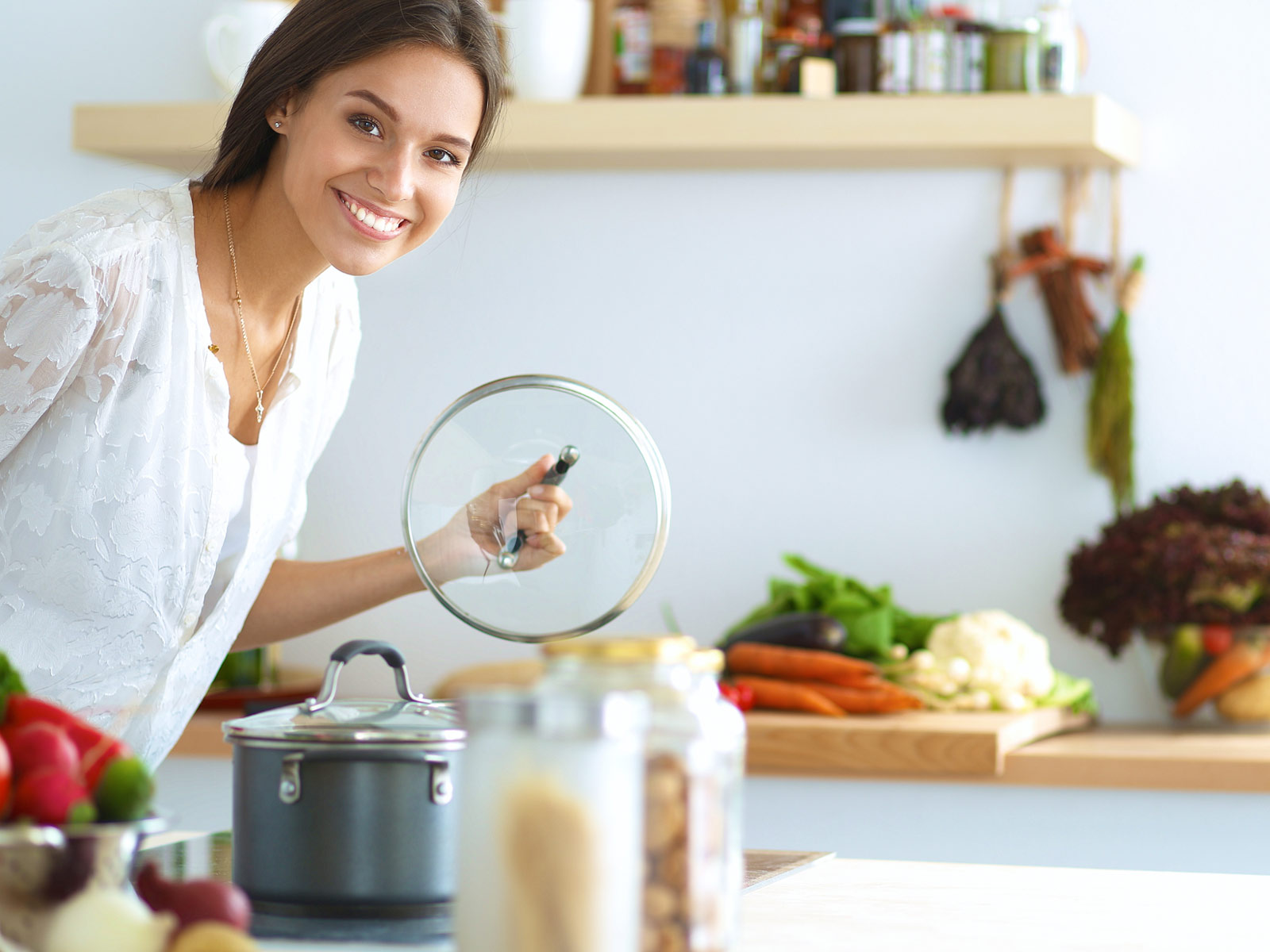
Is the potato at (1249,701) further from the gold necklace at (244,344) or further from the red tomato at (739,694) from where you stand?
the gold necklace at (244,344)

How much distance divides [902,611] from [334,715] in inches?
61.1

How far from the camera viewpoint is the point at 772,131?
2.33 m

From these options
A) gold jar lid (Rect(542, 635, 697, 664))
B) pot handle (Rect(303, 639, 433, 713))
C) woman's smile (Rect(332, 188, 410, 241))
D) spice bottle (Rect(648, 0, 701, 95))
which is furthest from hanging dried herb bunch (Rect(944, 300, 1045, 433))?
gold jar lid (Rect(542, 635, 697, 664))

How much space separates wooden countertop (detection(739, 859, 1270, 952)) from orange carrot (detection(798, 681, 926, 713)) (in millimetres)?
1004

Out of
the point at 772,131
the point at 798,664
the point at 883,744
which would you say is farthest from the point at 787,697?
the point at 772,131

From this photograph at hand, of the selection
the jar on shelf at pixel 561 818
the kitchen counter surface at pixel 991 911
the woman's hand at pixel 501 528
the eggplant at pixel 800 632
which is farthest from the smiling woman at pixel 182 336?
the eggplant at pixel 800 632

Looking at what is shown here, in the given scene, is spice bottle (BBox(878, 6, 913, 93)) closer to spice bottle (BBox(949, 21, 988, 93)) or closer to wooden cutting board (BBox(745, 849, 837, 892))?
spice bottle (BBox(949, 21, 988, 93))

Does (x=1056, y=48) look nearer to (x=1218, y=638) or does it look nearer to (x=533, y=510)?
(x=1218, y=638)

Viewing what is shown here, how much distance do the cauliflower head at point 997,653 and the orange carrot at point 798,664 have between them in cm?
13

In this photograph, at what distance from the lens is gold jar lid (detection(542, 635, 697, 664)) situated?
0.66 meters

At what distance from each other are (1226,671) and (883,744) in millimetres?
516

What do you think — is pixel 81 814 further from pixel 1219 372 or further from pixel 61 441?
pixel 1219 372

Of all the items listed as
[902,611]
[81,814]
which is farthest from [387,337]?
[81,814]

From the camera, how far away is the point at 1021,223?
8.18 feet
